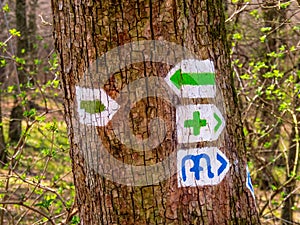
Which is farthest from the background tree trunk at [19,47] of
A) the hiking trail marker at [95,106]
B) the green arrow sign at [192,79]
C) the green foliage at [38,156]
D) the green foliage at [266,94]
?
the green arrow sign at [192,79]

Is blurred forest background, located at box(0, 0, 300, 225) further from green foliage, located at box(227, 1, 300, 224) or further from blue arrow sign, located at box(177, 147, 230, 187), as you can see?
blue arrow sign, located at box(177, 147, 230, 187)

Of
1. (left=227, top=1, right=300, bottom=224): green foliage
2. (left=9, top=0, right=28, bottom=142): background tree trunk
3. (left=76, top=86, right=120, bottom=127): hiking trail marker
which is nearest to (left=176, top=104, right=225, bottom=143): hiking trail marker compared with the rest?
(left=76, top=86, right=120, bottom=127): hiking trail marker

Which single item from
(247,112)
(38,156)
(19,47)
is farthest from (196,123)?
(19,47)

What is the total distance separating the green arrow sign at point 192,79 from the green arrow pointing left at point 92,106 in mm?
265

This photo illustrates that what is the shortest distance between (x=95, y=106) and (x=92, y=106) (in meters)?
0.01

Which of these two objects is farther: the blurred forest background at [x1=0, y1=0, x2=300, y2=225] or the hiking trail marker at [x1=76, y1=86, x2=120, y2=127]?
the blurred forest background at [x1=0, y1=0, x2=300, y2=225]

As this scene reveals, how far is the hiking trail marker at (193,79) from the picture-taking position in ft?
5.75

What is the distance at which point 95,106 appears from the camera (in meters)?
1.77

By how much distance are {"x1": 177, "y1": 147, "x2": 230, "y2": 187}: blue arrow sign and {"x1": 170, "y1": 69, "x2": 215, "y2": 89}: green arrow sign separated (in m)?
0.23

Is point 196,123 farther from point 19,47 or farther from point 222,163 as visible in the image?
point 19,47

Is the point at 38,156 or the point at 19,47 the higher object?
the point at 19,47

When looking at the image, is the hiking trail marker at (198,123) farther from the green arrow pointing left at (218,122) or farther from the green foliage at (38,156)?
the green foliage at (38,156)

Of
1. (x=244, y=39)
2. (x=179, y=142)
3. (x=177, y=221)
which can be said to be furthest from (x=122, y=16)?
(x=244, y=39)

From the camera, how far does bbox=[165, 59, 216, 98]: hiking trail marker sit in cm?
175
